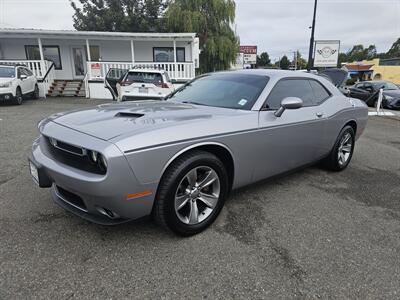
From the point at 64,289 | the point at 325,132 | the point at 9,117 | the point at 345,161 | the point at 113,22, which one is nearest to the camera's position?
the point at 64,289

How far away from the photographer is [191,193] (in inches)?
104

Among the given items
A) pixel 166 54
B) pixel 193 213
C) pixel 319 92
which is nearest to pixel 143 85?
pixel 319 92

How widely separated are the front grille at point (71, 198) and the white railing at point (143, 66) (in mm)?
13302

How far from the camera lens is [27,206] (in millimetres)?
3166

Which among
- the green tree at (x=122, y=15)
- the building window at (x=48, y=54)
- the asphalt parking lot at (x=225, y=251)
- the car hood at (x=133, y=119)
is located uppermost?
the green tree at (x=122, y=15)

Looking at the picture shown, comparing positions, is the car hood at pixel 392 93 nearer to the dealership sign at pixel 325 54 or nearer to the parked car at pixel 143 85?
the parked car at pixel 143 85

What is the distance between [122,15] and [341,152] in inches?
1192

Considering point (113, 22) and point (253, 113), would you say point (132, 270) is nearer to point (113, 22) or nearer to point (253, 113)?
point (253, 113)

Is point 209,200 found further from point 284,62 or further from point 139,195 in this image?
point 284,62

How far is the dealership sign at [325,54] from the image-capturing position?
91.3 feet

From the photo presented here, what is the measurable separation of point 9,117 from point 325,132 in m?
9.42

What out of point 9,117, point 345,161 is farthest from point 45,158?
point 9,117

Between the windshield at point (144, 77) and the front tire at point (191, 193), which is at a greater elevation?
the windshield at point (144, 77)

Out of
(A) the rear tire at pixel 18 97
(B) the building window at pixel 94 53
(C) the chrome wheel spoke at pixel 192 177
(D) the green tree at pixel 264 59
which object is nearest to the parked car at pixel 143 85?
(A) the rear tire at pixel 18 97
